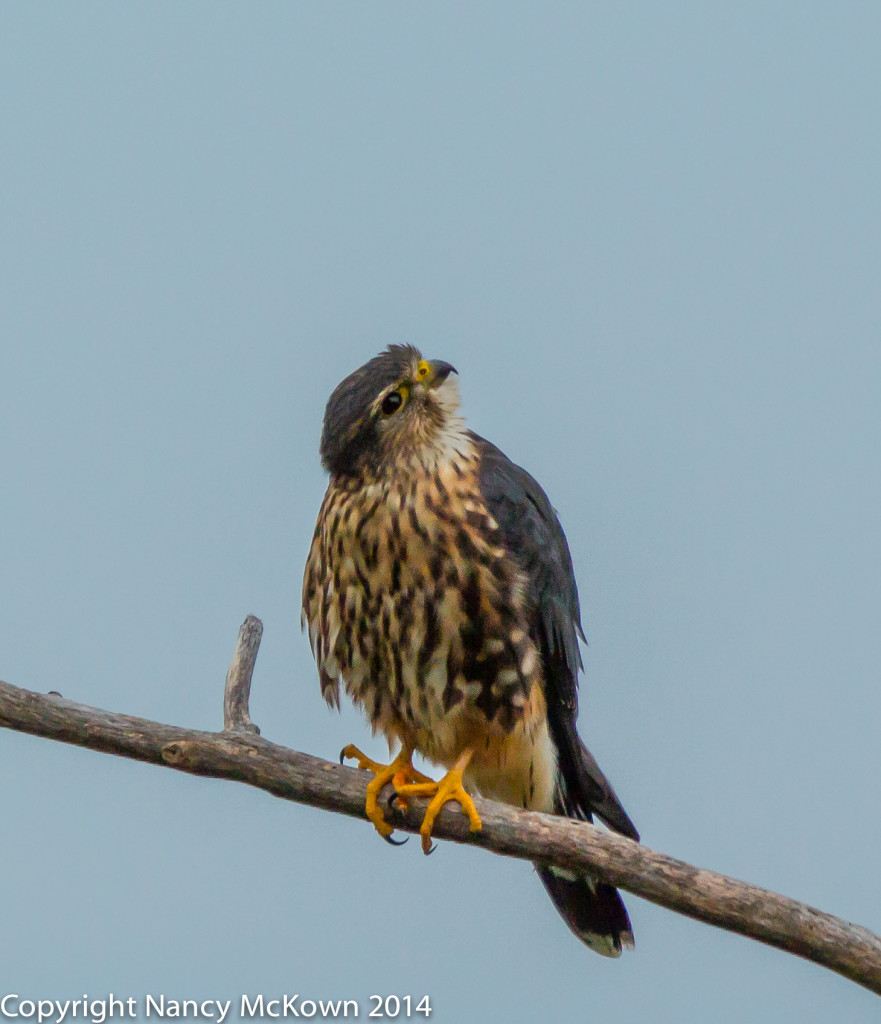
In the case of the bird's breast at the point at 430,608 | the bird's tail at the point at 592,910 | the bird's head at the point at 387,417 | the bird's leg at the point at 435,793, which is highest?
the bird's head at the point at 387,417

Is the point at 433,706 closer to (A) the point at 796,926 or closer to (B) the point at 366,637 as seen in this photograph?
(B) the point at 366,637

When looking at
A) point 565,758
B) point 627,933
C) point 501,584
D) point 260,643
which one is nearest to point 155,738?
point 260,643

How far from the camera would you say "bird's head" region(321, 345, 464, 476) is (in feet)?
14.3

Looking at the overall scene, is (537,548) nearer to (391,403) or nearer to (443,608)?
(443,608)

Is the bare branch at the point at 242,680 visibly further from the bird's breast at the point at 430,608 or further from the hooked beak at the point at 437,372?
the hooked beak at the point at 437,372

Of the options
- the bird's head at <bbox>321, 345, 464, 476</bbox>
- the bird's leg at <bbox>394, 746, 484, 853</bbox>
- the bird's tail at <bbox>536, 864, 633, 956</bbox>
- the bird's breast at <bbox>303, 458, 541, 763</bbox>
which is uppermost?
the bird's head at <bbox>321, 345, 464, 476</bbox>

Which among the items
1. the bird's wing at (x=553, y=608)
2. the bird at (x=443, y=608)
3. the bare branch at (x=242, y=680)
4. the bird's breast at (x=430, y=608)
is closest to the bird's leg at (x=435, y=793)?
the bird at (x=443, y=608)

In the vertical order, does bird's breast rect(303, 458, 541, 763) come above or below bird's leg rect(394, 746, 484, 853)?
above

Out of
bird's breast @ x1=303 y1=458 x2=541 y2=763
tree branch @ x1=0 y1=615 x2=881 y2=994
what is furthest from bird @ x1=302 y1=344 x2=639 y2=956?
tree branch @ x1=0 y1=615 x2=881 y2=994

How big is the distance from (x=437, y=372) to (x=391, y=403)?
0.22m

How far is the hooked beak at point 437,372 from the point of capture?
14.8 ft

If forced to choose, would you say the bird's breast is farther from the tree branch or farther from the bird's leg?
the tree branch

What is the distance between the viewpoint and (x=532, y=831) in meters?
3.86

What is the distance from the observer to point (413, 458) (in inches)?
173
